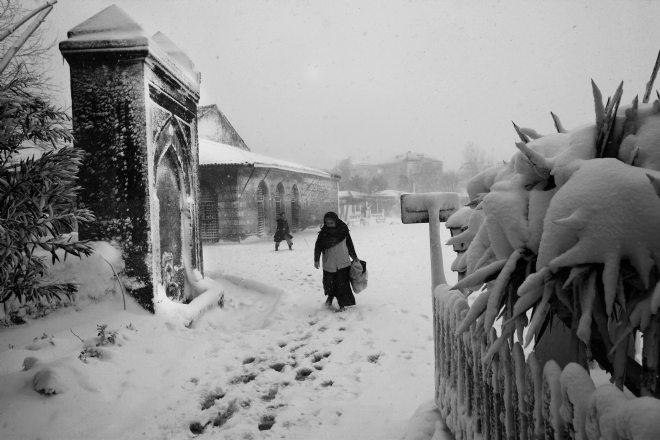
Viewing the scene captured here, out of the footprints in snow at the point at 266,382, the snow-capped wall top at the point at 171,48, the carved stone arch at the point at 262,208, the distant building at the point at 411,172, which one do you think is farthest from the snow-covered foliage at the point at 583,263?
the distant building at the point at 411,172

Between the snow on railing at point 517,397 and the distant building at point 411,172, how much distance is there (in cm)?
6046

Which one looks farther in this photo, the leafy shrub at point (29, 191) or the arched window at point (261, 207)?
the arched window at point (261, 207)

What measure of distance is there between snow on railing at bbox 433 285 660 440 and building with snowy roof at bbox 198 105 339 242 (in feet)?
52.0

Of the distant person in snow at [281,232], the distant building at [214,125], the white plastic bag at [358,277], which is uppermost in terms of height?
the distant building at [214,125]

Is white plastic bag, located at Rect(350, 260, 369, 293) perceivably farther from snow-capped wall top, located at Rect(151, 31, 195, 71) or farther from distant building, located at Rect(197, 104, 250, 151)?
distant building, located at Rect(197, 104, 250, 151)

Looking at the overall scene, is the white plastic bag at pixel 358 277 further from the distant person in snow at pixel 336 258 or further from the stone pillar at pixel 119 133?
the stone pillar at pixel 119 133

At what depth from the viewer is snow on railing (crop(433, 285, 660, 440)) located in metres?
0.85

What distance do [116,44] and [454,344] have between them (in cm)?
535

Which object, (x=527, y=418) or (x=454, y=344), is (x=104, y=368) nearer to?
(x=454, y=344)

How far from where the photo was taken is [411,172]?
70.2m

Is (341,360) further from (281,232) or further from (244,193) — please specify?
(244,193)

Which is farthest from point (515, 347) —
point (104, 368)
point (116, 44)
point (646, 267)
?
point (116, 44)

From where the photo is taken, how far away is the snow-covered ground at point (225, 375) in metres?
2.86

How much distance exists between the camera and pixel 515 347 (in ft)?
4.23
